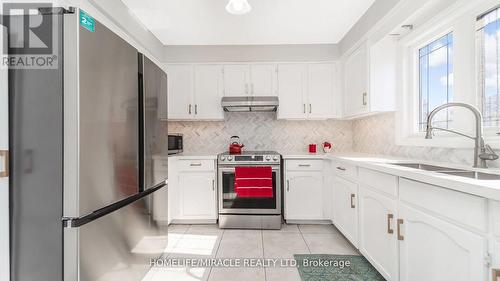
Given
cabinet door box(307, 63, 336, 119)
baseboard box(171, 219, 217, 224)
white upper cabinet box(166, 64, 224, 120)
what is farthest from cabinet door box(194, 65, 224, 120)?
baseboard box(171, 219, 217, 224)

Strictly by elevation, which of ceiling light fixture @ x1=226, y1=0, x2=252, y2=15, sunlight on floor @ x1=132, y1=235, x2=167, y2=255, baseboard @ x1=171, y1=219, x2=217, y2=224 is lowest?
baseboard @ x1=171, y1=219, x2=217, y2=224

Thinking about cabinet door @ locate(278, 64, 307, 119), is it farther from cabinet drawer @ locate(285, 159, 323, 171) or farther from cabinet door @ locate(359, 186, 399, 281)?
cabinet door @ locate(359, 186, 399, 281)

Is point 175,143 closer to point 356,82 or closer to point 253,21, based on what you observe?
point 253,21

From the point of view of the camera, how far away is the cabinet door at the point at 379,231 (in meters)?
1.73

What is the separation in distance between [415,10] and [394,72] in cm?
73

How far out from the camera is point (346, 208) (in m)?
2.62

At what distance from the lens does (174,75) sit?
3559mm

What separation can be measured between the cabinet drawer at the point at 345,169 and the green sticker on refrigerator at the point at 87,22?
2222mm

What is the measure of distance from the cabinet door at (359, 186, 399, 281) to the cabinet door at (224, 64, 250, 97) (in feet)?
6.62

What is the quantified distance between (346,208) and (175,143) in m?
2.25

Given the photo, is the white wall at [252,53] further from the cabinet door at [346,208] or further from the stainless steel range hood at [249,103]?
the cabinet door at [346,208]

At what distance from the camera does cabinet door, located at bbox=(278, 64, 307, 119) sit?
11.5 feet

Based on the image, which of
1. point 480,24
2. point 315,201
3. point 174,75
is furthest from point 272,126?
point 480,24

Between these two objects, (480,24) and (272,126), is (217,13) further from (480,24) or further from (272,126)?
(480,24)
